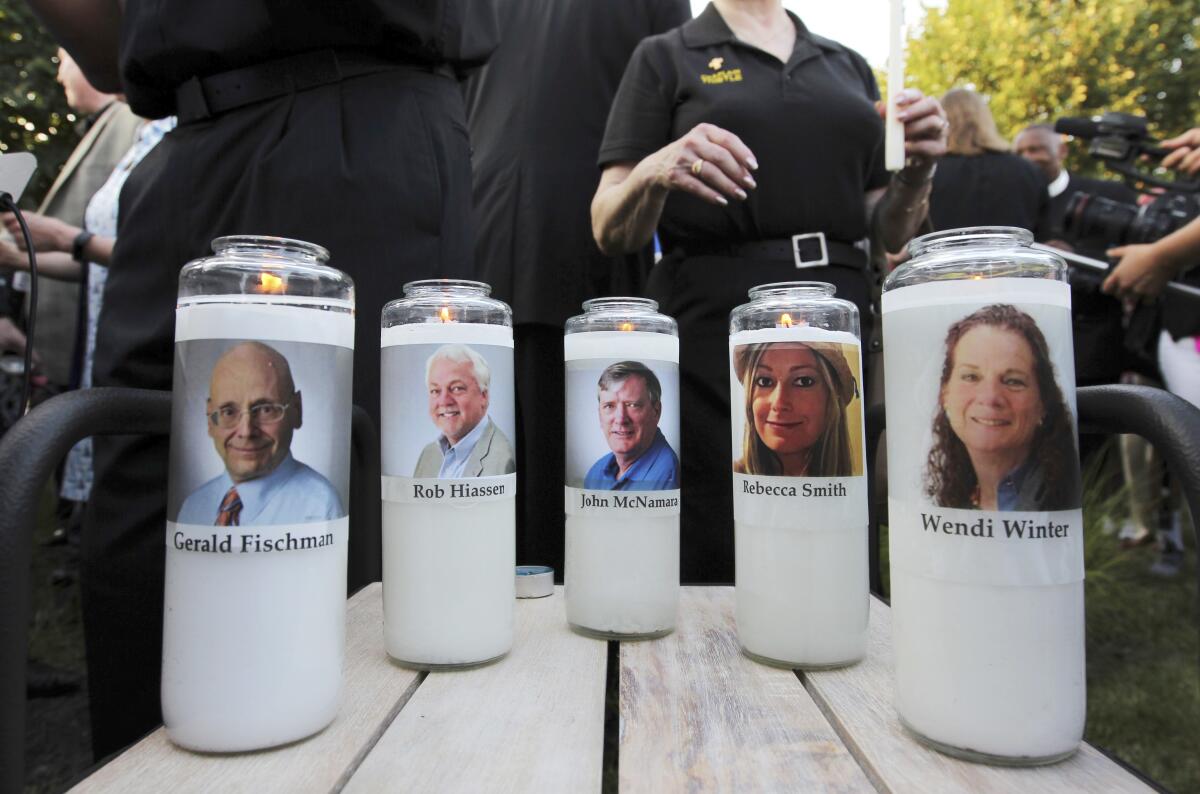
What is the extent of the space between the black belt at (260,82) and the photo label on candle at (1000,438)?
761 mm

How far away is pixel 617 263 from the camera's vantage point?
180 centimetres

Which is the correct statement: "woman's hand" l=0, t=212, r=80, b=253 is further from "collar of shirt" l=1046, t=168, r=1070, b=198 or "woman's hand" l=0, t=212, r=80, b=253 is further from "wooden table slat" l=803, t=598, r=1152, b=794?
"collar of shirt" l=1046, t=168, r=1070, b=198

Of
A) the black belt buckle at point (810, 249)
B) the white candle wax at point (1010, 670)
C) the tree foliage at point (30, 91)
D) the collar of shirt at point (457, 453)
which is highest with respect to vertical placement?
the tree foliage at point (30, 91)

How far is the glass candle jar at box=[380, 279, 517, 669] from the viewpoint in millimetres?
633

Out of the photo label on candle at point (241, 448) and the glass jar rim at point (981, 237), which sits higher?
the glass jar rim at point (981, 237)

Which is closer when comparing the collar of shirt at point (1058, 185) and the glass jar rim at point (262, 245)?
the glass jar rim at point (262, 245)

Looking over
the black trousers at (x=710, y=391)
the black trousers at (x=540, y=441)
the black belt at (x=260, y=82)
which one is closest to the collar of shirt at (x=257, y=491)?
the black belt at (x=260, y=82)

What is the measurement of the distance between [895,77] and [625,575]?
1.82 ft

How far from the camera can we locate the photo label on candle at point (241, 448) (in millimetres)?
502

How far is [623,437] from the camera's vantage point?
71cm

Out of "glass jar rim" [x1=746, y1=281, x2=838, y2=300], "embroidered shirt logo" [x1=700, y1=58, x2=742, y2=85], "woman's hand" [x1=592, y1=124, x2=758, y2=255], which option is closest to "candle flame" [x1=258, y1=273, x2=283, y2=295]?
"glass jar rim" [x1=746, y1=281, x2=838, y2=300]

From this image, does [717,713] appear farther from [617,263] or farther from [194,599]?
[617,263]

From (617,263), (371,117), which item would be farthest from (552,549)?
(371,117)

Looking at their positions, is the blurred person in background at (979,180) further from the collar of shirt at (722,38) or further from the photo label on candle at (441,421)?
the photo label on candle at (441,421)
